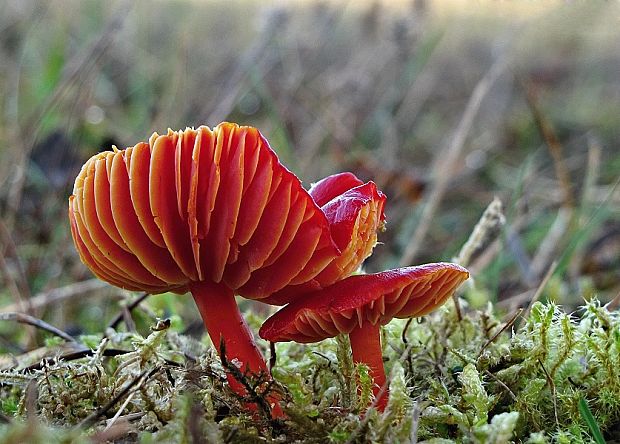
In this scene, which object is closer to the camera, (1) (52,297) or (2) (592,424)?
(2) (592,424)

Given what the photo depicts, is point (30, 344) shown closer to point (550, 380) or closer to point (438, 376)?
point (438, 376)

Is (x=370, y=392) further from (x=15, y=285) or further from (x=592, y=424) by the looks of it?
(x=15, y=285)

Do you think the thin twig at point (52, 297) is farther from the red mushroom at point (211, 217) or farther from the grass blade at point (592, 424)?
the grass blade at point (592, 424)

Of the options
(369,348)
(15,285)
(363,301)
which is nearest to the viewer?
(363,301)

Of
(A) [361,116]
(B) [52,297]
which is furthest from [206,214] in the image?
(A) [361,116]

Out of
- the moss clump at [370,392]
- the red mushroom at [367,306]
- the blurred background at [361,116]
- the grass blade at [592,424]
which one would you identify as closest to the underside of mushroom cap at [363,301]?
the red mushroom at [367,306]

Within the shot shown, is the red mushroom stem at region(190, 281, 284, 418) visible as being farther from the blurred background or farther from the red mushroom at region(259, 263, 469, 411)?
the blurred background
